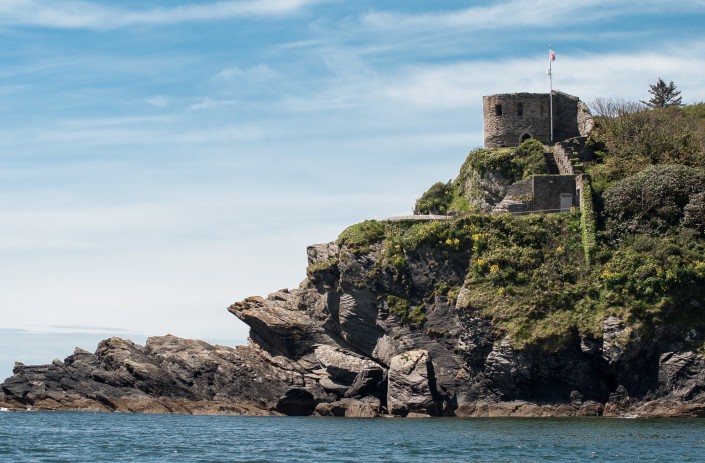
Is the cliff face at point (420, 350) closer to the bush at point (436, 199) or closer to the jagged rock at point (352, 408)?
the jagged rock at point (352, 408)

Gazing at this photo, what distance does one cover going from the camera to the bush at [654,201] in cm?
6619

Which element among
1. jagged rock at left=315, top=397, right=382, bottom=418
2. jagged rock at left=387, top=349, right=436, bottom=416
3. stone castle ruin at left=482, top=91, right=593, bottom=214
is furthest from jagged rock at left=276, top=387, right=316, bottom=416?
stone castle ruin at left=482, top=91, right=593, bottom=214

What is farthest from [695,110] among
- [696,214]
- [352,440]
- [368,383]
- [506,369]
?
[352,440]

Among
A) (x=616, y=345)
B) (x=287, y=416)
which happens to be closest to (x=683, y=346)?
(x=616, y=345)

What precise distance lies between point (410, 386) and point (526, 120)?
25.4 meters

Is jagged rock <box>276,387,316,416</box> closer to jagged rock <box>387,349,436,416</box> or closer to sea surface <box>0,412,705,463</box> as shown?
sea surface <box>0,412,705,463</box>

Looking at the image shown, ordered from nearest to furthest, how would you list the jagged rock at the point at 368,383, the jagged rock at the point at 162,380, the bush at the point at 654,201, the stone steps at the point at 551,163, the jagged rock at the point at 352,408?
the jagged rock at the point at 352,408
the bush at the point at 654,201
the jagged rock at the point at 368,383
the jagged rock at the point at 162,380
the stone steps at the point at 551,163

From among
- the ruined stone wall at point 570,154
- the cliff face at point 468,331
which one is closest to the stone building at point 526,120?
the cliff face at point 468,331

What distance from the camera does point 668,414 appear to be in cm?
5878

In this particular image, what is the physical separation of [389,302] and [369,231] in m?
5.40

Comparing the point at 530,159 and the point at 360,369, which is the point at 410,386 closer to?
the point at 360,369

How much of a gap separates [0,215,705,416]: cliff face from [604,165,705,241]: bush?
2.72 m

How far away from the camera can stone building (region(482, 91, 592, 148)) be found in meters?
80.5

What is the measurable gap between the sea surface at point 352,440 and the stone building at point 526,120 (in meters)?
26.8
